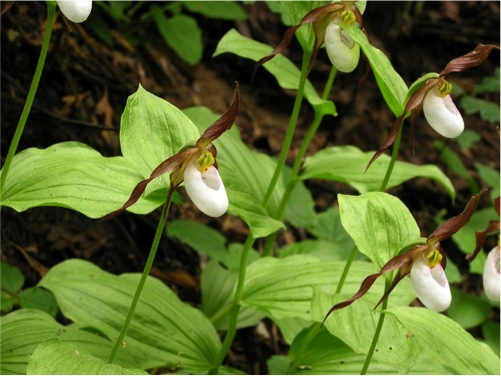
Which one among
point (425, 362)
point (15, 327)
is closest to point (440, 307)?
point (425, 362)

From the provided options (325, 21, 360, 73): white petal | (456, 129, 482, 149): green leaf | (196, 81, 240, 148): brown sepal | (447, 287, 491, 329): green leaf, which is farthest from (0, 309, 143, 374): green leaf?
(456, 129, 482, 149): green leaf

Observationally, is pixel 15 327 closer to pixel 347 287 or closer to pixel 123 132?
pixel 123 132

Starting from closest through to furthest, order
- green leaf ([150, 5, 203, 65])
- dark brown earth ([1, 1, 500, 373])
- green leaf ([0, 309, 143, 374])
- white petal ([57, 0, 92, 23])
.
A: white petal ([57, 0, 92, 23])
green leaf ([0, 309, 143, 374])
dark brown earth ([1, 1, 500, 373])
green leaf ([150, 5, 203, 65])

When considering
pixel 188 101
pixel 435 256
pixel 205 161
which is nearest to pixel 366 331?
pixel 435 256

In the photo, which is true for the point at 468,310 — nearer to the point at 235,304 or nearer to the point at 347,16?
the point at 235,304

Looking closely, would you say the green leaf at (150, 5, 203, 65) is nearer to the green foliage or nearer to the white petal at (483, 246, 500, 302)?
→ the green foliage
